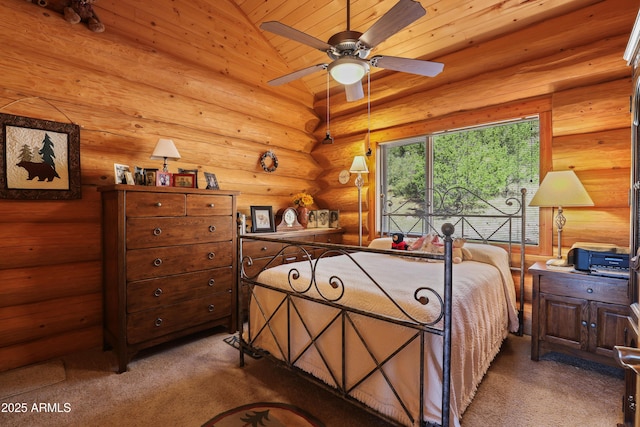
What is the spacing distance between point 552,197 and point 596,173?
63 centimetres

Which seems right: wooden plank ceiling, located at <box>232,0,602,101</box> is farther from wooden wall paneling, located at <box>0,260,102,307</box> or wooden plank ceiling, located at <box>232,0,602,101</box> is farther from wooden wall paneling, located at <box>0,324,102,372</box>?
wooden wall paneling, located at <box>0,324,102,372</box>

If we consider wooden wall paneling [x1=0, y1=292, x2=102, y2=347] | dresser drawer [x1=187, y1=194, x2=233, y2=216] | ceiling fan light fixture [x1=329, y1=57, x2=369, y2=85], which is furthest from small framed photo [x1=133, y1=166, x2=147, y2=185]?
ceiling fan light fixture [x1=329, y1=57, x2=369, y2=85]

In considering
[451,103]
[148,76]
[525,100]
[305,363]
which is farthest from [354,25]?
[305,363]

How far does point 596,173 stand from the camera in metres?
2.72

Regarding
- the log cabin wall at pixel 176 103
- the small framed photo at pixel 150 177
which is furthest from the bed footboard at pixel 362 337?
the log cabin wall at pixel 176 103

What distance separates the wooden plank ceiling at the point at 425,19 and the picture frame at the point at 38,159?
8.36 ft

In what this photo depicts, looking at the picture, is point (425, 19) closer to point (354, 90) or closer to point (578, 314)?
point (354, 90)

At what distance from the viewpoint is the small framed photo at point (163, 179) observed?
2.77 m

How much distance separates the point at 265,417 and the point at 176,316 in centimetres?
134

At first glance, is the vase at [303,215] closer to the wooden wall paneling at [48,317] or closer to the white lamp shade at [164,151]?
the white lamp shade at [164,151]

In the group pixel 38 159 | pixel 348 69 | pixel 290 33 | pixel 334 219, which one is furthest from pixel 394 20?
pixel 334 219

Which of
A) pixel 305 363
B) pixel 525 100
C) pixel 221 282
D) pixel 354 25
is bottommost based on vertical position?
pixel 305 363

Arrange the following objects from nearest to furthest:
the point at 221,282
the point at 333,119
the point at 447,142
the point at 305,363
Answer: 1. the point at 305,363
2. the point at 221,282
3. the point at 447,142
4. the point at 333,119

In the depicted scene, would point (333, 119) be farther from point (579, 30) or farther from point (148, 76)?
point (579, 30)
